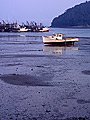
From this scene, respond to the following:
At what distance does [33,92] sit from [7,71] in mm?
9238

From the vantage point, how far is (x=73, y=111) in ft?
49.5

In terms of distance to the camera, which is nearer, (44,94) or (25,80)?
(44,94)

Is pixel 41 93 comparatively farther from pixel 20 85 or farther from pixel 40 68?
pixel 40 68

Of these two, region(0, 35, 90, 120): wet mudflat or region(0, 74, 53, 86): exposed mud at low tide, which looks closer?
region(0, 35, 90, 120): wet mudflat

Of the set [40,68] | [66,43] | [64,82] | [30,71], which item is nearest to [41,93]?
[64,82]

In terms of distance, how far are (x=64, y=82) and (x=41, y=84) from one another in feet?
5.71

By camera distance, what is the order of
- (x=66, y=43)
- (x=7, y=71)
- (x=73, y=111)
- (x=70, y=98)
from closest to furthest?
1. (x=73, y=111)
2. (x=70, y=98)
3. (x=7, y=71)
4. (x=66, y=43)

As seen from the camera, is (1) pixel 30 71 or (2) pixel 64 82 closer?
(2) pixel 64 82

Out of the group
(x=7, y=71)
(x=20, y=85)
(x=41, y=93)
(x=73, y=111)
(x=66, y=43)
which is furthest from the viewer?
(x=66, y=43)

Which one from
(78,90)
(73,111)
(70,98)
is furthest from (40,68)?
(73,111)

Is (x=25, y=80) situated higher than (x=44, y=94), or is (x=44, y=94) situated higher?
(x=44, y=94)

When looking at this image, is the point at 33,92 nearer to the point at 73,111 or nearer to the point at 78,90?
the point at 78,90

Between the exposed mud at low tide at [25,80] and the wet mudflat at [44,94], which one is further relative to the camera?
the exposed mud at low tide at [25,80]

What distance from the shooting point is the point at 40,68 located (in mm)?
29891
